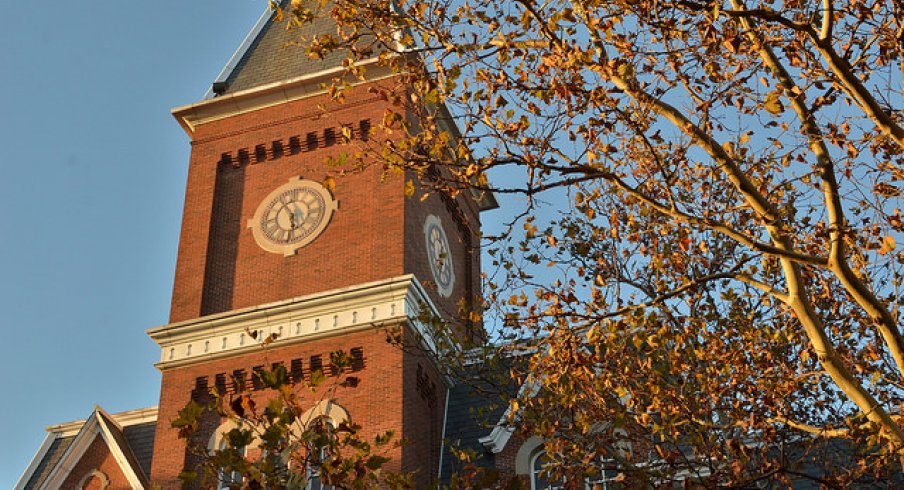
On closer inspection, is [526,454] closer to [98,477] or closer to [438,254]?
[438,254]

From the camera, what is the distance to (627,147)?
537 inches

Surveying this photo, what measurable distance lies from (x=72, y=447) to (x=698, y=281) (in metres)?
16.6

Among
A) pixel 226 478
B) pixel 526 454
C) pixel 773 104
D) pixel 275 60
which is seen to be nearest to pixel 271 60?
pixel 275 60

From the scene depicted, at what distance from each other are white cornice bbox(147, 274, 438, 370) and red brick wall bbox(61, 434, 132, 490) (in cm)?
204

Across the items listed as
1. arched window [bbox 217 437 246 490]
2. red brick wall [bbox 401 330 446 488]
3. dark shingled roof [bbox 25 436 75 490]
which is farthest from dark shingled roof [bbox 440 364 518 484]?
dark shingled roof [bbox 25 436 75 490]

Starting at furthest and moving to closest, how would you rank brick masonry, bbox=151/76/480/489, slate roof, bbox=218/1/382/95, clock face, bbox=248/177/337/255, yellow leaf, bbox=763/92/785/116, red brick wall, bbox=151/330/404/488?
slate roof, bbox=218/1/382/95
clock face, bbox=248/177/337/255
brick masonry, bbox=151/76/480/489
red brick wall, bbox=151/330/404/488
yellow leaf, bbox=763/92/785/116

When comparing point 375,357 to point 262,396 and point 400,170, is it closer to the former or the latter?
point 262,396

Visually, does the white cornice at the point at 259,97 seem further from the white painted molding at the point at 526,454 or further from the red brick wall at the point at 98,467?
the white painted molding at the point at 526,454

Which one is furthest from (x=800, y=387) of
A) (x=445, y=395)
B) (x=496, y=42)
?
(x=445, y=395)

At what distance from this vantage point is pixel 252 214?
26.8 meters

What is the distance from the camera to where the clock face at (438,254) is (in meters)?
26.9

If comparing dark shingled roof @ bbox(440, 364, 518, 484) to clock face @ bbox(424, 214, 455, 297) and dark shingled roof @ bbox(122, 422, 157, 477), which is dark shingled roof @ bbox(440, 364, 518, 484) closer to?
clock face @ bbox(424, 214, 455, 297)

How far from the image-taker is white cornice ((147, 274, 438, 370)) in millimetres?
23672

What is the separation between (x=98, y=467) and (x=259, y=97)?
9.14 meters
